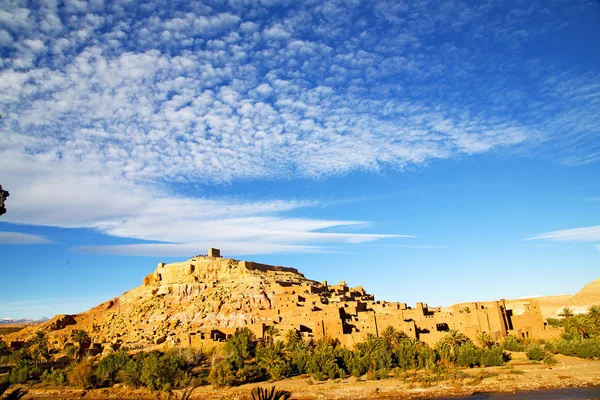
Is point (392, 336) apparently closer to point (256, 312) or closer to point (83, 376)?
point (256, 312)

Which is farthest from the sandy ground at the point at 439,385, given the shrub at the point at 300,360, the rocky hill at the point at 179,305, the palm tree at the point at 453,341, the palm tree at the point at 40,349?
the rocky hill at the point at 179,305

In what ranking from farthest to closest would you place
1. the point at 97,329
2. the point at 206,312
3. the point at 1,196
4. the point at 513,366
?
the point at 97,329 → the point at 206,312 → the point at 513,366 → the point at 1,196

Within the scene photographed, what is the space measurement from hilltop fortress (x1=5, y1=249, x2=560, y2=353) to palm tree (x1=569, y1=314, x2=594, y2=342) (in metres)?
1.98

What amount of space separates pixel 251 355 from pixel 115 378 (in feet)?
42.9

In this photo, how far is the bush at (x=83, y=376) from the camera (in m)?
40.3

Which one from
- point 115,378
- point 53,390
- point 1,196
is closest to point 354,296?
point 115,378

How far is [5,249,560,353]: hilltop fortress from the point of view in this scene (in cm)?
4191

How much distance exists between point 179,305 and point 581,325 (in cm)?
4924

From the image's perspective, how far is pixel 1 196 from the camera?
1214cm

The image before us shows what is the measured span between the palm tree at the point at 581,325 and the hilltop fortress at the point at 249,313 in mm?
1979

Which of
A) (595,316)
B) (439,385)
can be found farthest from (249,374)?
(595,316)

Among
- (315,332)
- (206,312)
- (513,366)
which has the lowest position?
(513,366)

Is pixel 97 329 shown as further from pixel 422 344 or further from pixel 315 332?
pixel 422 344

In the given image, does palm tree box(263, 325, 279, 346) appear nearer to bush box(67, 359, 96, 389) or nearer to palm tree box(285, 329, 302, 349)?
palm tree box(285, 329, 302, 349)
